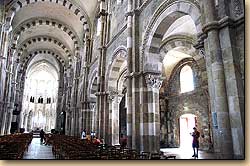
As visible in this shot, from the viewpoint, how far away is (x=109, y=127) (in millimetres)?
13953

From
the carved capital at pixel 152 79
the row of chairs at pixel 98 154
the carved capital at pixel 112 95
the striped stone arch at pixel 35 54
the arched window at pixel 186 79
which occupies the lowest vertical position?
the row of chairs at pixel 98 154

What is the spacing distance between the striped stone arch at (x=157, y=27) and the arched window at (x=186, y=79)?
27.5ft

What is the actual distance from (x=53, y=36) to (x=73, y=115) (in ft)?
39.5

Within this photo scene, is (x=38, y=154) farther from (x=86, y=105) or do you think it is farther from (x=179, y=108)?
(x=179, y=108)

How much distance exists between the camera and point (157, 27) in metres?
8.91

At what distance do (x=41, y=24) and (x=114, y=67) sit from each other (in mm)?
15223

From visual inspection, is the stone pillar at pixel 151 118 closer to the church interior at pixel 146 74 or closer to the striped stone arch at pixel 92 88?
the church interior at pixel 146 74

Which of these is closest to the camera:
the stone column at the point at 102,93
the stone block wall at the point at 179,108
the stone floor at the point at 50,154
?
the stone floor at the point at 50,154

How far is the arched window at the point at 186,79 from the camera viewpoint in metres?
16.9

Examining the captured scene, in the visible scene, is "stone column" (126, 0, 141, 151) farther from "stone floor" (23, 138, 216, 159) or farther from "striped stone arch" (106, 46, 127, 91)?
"striped stone arch" (106, 46, 127, 91)

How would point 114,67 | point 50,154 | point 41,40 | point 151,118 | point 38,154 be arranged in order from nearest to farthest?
1. point 151,118
2. point 50,154
3. point 38,154
4. point 114,67
5. point 41,40

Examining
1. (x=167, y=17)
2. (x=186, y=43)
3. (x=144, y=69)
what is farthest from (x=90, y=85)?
(x=167, y=17)

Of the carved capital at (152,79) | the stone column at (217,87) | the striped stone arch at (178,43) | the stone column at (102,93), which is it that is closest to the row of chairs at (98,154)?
the stone column at (217,87)

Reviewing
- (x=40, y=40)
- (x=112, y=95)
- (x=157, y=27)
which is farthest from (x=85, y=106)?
(x=40, y=40)
